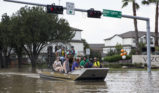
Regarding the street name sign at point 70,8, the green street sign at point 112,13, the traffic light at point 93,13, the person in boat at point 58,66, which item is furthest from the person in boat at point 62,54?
the green street sign at point 112,13

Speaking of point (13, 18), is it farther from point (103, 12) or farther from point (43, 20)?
point (103, 12)

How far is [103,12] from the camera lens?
2434 centimetres

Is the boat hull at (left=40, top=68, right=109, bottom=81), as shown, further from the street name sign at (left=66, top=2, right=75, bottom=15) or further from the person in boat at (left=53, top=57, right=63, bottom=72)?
the street name sign at (left=66, top=2, right=75, bottom=15)

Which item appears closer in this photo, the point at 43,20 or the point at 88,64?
the point at 88,64

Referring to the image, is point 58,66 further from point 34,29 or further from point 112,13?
point 34,29

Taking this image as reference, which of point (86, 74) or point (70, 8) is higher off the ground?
point (70, 8)

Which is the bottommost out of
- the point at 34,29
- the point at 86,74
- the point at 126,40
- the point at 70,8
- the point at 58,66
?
the point at 86,74


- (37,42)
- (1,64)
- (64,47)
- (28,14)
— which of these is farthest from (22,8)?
(64,47)

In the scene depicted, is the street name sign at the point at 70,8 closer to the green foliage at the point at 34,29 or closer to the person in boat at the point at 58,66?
the person in boat at the point at 58,66

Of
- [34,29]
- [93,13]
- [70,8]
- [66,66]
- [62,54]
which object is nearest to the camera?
[66,66]

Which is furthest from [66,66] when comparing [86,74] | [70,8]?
[70,8]

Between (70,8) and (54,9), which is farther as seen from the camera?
(70,8)

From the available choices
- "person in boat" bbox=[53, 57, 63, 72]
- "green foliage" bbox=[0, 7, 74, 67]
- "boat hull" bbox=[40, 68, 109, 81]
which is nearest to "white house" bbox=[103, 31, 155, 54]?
"green foliage" bbox=[0, 7, 74, 67]

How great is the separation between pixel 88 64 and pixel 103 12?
5.39 m
